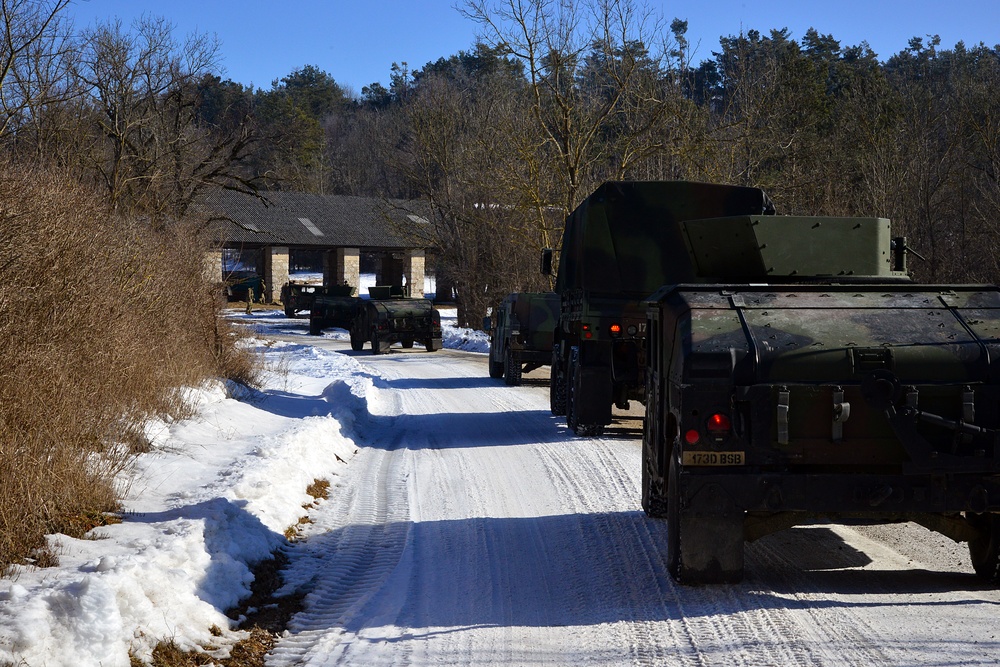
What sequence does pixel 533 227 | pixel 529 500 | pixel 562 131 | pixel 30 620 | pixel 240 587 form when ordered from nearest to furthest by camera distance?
1. pixel 30 620
2. pixel 240 587
3. pixel 529 500
4. pixel 562 131
5. pixel 533 227

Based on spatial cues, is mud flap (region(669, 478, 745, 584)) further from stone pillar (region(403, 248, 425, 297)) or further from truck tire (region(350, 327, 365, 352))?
stone pillar (region(403, 248, 425, 297))

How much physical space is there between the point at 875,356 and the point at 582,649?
2401 millimetres

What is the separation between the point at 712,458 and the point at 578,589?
1275mm

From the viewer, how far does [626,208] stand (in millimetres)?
12500

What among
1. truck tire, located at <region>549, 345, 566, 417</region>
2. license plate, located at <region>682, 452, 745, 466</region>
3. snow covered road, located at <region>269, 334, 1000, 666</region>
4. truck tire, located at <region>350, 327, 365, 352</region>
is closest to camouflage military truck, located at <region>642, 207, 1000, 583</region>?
license plate, located at <region>682, 452, 745, 466</region>

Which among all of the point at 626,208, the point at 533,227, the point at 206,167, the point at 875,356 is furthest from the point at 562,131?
the point at 875,356

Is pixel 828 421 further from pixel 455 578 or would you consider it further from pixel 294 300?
pixel 294 300

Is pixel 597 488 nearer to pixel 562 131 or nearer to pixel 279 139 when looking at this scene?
pixel 562 131

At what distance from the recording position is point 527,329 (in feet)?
62.2

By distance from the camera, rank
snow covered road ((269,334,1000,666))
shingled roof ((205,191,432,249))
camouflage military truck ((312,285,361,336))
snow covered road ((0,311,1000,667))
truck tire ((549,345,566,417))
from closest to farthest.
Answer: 1. snow covered road ((0,311,1000,667))
2. snow covered road ((269,334,1000,666))
3. truck tire ((549,345,566,417))
4. camouflage military truck ((312,285,361,336))
5. shingled roof ((205,191,432,249))

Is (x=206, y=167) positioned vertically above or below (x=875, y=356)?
above

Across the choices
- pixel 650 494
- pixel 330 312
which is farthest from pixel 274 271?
pixel 650 494

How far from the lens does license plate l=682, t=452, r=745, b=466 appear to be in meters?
5.77

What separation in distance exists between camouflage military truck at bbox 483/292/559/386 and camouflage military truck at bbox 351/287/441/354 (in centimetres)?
1022
